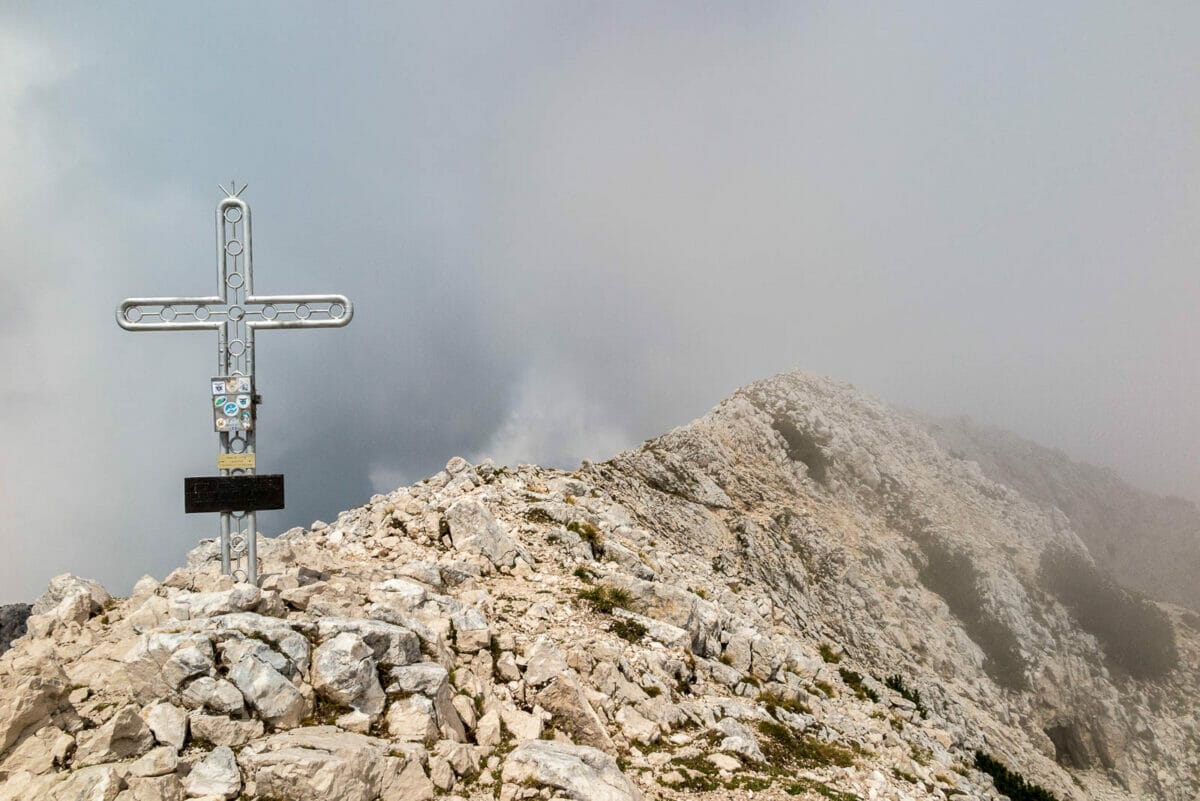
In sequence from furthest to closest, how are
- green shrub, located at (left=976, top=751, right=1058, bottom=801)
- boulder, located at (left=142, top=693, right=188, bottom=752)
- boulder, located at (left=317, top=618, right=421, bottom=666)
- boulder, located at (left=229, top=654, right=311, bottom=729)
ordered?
green shrub, located at (left=976, top=751, right=1058, bottom=801)
boulder, located at (left=317, top=618, right=421, bottom=666)
boulder, located at (left=229, top=654, right=311, bottom=729)
boulder, located at (left=142, top=693, right=188, bottom=752)

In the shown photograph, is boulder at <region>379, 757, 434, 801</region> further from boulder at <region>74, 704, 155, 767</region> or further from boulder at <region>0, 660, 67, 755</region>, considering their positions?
boulder at <region>0, 660, 67, 755</region>

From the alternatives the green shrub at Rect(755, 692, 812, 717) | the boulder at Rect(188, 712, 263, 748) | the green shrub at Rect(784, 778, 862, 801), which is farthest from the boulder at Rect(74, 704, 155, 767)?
the green shrub at Rect(755, 692, 812, 717)

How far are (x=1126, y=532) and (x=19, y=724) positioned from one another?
359ft

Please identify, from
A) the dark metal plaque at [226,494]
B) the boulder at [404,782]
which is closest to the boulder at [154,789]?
the boulder at [404,782]

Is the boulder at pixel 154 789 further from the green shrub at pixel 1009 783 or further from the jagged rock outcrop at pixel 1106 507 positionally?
the jagged rock outcrop at pixel 1106 507

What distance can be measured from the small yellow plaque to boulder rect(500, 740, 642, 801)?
8.74 metres

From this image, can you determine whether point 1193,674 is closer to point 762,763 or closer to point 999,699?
point 999,699

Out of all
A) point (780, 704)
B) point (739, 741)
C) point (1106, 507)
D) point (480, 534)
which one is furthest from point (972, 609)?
point (1106, 507)

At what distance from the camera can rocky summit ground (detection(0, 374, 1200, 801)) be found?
28.2 feet

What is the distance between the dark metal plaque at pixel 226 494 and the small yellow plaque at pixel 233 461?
0.26m

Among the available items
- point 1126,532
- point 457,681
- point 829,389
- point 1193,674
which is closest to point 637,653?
point 457,681

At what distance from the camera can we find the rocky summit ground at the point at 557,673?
861 cm

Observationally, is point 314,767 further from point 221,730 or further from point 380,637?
point 380,637

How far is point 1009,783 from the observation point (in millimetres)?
27672
